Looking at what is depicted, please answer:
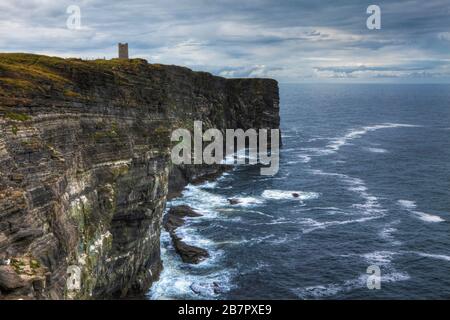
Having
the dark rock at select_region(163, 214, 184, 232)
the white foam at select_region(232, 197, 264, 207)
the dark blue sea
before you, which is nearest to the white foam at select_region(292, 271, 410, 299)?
the dark blue sea

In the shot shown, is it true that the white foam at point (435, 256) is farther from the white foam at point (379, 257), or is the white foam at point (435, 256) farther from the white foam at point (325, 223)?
the white foam at point (325, 223)

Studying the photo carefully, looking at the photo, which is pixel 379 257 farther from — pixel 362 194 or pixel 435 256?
pixel 362 194

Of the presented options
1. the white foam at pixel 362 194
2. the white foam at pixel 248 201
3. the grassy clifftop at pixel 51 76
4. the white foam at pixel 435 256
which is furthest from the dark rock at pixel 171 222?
the white foam at pixel 435 256

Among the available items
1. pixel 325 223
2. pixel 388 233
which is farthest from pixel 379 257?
pixel 325 223

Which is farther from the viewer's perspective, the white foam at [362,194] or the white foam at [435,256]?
the white foam at [362,194]
